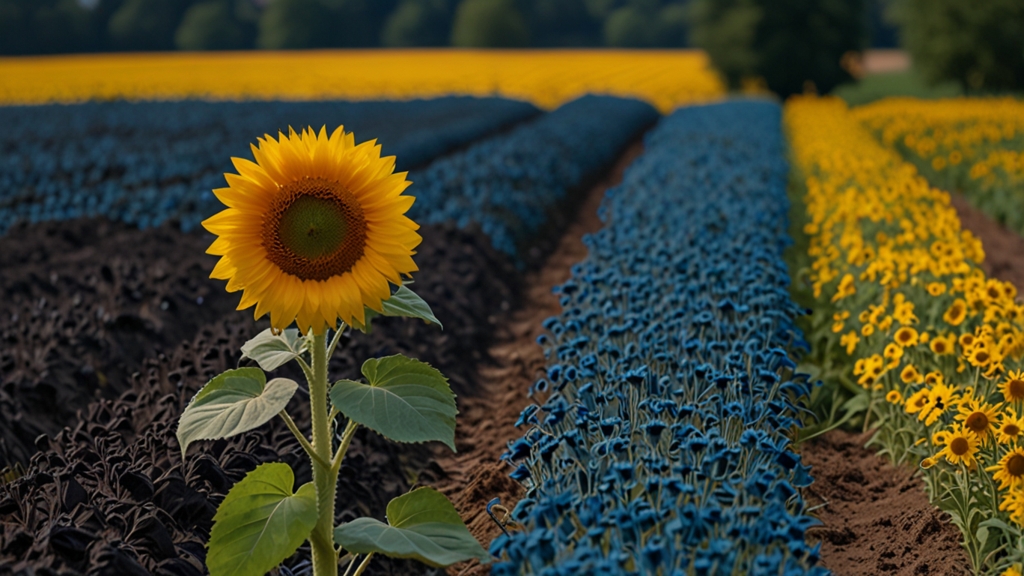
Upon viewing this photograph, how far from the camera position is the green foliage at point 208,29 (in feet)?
187

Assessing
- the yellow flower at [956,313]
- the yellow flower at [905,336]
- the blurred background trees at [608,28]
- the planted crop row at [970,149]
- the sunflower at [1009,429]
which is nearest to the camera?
the sunflower at [1009,429]

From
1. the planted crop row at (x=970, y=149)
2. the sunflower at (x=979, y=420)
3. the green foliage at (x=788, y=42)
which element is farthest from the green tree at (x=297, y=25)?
the sunflower at (x=979, y=420)

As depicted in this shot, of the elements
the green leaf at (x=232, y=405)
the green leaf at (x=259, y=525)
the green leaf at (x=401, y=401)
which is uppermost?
the green leaf at (x=232, y=405)

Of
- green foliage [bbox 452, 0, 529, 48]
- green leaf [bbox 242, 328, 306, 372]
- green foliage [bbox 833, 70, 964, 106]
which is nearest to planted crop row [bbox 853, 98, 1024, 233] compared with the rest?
green leaf [bbox 242, 328, 306, 372]

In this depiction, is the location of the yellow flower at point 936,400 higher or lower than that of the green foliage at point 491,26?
lower

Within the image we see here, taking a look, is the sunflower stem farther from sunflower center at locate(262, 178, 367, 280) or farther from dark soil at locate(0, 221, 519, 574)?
dark soil at locate(0, 221, 519, 574)

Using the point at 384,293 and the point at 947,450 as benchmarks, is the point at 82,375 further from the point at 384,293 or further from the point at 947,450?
the point at 947,450

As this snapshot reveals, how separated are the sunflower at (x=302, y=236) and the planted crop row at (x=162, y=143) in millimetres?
5654

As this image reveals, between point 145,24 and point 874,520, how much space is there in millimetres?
61462

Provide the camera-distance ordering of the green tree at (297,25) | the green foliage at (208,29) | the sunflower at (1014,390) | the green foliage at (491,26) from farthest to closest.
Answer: the green tree at (297,25), the green foliage at (208,29), the green foliage at (491,26), the sunflower at (1014,390)

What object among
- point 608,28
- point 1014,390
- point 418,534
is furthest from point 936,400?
point 608,28

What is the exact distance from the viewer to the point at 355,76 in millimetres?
37219

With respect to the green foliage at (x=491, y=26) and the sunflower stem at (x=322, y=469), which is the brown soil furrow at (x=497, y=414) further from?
the green foliage at (x=491, y=26)

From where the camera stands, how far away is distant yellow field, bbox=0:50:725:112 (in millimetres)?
31016
